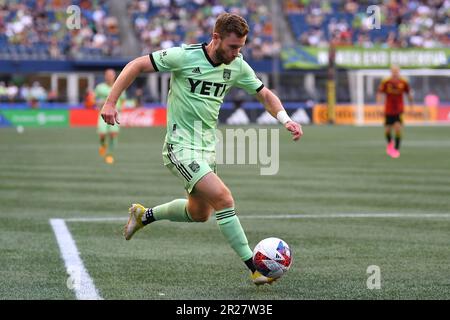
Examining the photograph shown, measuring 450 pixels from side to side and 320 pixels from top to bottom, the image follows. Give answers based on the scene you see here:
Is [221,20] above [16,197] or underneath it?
above

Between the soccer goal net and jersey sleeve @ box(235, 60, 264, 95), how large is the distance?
4557cm

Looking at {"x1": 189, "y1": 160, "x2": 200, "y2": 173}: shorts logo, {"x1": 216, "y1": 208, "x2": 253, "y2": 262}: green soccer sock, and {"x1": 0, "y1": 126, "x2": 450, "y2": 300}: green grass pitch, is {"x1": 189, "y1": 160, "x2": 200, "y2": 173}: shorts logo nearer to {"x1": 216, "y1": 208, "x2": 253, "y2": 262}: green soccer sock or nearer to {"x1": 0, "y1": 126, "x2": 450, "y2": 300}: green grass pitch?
{"x1": 216, "y1": 208, "x2": 253, "y2": 262}: green soccer sock

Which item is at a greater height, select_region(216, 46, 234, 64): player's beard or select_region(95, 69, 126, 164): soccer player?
select_region(216, 46, 234, 64): player's beard

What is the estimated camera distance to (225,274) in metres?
8.37

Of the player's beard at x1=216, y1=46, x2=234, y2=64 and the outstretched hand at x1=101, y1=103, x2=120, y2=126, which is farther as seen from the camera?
the player's beard at x1=216, y1=46, x2=234, y2=64

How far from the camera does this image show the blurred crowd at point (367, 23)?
5697 cm

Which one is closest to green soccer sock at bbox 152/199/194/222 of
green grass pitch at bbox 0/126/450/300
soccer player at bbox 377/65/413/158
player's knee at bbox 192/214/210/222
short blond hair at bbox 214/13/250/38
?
player's knee at bbox 192/214/210/222

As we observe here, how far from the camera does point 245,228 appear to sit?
11.7 meters

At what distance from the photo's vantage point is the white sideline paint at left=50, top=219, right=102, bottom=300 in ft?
24.1

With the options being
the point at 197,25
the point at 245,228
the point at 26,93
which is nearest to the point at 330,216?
the point at 245,228

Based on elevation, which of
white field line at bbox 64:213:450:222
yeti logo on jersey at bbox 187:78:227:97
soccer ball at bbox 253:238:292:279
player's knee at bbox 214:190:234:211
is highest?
yeti logo on jersey at bbox 187:78:227:97
